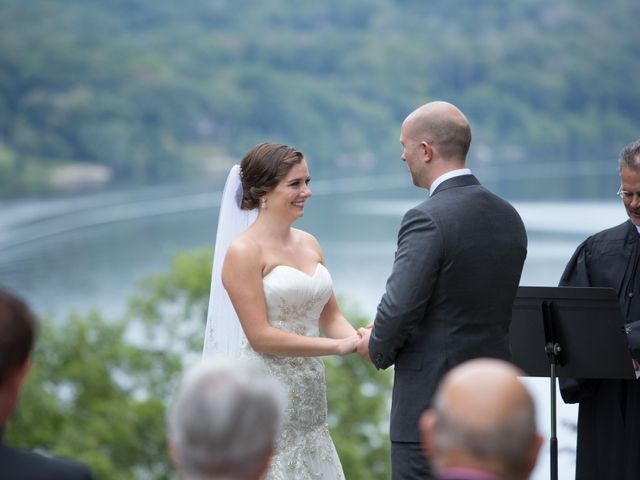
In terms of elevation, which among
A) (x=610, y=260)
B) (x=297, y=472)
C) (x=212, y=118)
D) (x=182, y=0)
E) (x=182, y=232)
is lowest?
(x=297, y=472)

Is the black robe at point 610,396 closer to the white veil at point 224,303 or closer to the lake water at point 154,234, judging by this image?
the white veil at point 224,303

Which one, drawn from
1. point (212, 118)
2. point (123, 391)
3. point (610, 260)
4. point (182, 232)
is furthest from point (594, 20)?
point (610, 260)

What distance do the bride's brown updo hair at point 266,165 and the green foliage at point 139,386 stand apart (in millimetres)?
14116

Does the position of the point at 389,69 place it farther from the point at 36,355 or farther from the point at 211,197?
the point at 36,355

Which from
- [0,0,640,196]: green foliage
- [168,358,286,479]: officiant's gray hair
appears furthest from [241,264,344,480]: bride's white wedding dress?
[0,0,640,196]: green foliage

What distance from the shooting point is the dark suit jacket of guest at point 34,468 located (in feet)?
6.07

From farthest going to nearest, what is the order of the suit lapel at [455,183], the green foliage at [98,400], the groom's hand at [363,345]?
the green foliage at [98,400] < the groom's hand at [363,345] < the suit lapel at [455,183]

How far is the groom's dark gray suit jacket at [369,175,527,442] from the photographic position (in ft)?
10.1

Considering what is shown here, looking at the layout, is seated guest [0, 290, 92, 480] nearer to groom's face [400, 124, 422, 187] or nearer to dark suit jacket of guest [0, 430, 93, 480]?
dark suit jacket of guest [0, 430, 93, 480]

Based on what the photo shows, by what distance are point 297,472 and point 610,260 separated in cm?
147

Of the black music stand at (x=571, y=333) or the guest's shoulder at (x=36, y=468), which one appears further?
the black music stand at (x=571, y=333)

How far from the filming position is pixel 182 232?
1326 inches

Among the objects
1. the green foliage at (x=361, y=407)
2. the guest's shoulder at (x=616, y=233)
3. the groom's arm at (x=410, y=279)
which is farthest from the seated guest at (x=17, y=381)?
the green foliage at (x=361, y=407)

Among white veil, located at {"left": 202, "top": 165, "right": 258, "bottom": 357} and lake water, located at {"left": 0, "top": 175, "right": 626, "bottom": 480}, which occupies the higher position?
lake water, located at {"left": 0, "top": 175, "right": 626, "bottom": 480}
